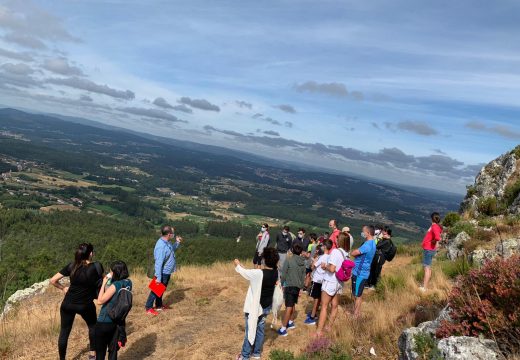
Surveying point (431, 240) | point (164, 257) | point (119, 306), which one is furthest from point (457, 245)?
point (119, 306)

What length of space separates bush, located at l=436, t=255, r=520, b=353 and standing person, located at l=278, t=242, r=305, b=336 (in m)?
3.39

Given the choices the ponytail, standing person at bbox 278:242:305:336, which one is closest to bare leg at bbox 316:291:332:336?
standing person at bbox 278:242:305:336

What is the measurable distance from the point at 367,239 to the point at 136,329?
5.75 meters

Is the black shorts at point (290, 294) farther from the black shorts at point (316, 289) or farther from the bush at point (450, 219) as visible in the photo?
the bush at point (450, 219)

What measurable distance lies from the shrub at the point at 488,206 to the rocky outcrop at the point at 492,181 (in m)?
0.31

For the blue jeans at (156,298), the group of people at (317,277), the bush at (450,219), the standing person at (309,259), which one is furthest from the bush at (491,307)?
the bush at (450,219)

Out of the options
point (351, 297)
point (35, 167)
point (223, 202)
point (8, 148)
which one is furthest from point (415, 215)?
A: point (8, 148)

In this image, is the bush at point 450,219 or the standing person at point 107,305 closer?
the standing person at point 107,305

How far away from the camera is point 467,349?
14.0 feet

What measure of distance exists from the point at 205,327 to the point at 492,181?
17632 mm

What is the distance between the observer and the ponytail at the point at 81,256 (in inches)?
240

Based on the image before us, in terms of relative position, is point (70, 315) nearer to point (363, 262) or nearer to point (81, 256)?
point (81, 256)

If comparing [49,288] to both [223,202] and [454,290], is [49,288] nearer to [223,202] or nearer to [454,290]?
[454,290]

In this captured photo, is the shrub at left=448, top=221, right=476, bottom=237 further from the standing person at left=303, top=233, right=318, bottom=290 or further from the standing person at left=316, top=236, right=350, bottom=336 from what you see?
the standing person at left=316, top=236, right=350, bottom=336
